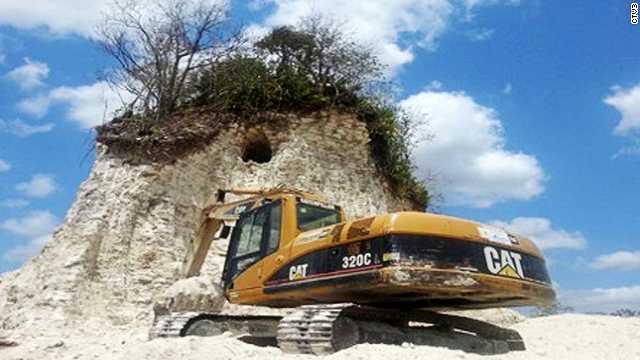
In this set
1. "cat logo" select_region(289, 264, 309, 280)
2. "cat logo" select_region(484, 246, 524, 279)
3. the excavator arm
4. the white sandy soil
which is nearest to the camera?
the white sandy soil

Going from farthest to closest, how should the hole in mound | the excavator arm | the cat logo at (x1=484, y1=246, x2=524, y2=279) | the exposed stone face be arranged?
the hole in mound → the exposed stone face → the excavator arm → the cat logo at (x1=484, y1=246, x2=524, y2=279)

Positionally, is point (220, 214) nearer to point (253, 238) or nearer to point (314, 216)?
point (253, 238)

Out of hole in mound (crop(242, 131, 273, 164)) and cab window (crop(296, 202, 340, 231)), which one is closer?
cab window (crop(296, 202, 340, 231))

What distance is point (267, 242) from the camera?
→ 9141 millimetres

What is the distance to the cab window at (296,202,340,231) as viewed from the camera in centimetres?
916

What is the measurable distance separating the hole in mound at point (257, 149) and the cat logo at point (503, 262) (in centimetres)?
1053

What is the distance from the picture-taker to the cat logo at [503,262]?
7.71 metres

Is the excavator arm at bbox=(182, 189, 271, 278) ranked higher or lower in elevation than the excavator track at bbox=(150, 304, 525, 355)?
higher

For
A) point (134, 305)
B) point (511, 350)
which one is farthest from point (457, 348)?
point (134, 305)

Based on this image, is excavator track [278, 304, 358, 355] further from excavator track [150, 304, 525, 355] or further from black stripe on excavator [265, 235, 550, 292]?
black stripe on excavator [265, 235, 550, 292]

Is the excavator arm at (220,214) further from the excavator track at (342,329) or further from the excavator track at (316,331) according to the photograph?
the excavator track at (316,331)

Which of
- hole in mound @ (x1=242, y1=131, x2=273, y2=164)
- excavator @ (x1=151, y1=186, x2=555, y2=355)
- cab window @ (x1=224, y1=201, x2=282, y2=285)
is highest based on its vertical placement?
hole in mound @ (x1=242, y1=131, x2=273, y2=164)

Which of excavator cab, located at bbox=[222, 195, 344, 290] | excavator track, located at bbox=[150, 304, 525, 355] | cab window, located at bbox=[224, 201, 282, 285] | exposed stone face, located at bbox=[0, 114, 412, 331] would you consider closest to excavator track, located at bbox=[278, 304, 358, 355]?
excavator track, located at bbox=[150, 304, 525, 355]

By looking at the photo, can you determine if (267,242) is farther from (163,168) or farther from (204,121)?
(204,121)
